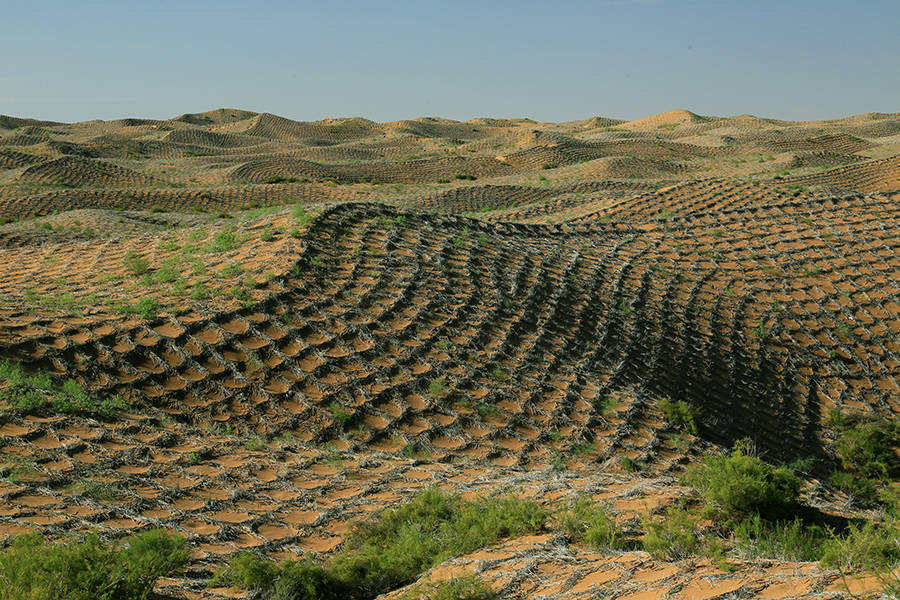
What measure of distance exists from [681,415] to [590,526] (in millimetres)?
3866

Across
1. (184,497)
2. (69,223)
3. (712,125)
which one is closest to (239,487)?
(184,497)

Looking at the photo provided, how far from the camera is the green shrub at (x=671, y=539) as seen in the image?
12.9ft

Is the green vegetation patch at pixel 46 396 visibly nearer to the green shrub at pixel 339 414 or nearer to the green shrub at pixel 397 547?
the green shrub at pixel 339 414

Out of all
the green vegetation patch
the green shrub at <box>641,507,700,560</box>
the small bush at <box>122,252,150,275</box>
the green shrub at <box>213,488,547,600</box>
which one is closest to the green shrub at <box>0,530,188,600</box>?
the green shrub at <box>213,488,547,600</box>

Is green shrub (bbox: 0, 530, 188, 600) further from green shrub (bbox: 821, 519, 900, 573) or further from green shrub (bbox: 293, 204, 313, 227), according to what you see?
green shrub (bbox: 293, 204, 313, 227)

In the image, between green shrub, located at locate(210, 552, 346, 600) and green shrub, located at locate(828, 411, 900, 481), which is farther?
green shrub, located at locate(828, 411, 900, 481)

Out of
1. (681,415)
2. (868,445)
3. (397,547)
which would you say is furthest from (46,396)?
(868,445)

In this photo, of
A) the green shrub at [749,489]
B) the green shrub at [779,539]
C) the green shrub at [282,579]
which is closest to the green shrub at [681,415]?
the green shrub at [749,489]

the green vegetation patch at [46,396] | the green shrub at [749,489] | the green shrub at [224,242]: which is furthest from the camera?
the green shrub at [224,242]

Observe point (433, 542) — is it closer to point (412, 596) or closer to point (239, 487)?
point (412, 596)

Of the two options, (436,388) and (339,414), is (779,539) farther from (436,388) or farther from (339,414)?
(339,414)

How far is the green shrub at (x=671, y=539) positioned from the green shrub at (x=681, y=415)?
3591mm

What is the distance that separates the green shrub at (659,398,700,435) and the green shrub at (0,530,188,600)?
225 inches

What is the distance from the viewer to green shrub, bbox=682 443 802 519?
445 centimetres
